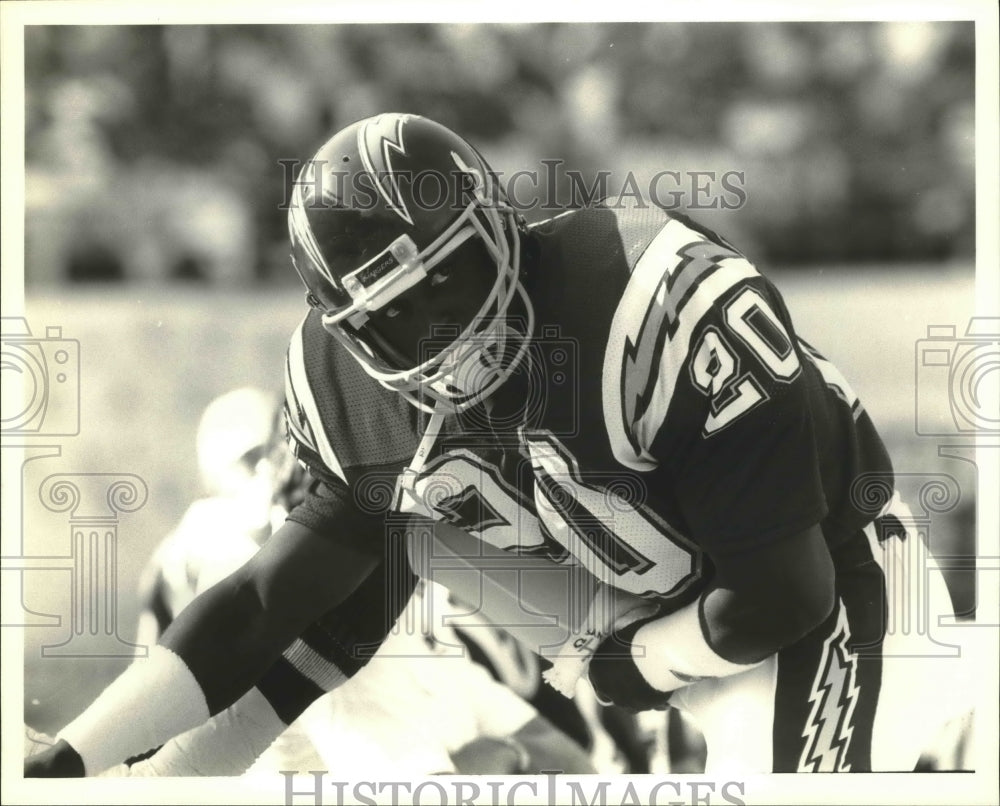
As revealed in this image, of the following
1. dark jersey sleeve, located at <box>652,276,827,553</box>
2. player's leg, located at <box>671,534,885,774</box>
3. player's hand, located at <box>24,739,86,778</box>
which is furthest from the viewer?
player's hand, located at <box>24,739,86,778</box>

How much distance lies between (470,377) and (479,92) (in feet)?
1.57

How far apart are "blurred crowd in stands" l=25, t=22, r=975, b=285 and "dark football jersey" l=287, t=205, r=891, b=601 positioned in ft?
0.56

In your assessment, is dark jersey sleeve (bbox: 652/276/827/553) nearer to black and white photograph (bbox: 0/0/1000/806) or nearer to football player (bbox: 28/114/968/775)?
football player (bbox: 28/114/968/775)

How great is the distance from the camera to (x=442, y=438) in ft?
5.22

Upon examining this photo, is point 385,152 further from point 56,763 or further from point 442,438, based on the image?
point 56,763

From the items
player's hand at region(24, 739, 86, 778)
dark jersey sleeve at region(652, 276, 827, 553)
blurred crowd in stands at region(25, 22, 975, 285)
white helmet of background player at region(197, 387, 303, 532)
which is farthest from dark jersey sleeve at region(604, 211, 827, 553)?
player's hand at region(24, 739, 86, 778)

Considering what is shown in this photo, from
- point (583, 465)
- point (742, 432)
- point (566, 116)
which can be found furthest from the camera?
point (566, 116)

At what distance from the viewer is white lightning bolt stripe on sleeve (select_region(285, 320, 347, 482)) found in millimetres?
1629

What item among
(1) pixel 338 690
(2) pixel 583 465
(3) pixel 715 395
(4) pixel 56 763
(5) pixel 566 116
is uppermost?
(5) pixel 566 116

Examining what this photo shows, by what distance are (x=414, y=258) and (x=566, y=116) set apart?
419 mm

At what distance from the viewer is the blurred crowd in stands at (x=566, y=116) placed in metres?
1.68

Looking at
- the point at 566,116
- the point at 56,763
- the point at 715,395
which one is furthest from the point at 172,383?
the point at 715,395

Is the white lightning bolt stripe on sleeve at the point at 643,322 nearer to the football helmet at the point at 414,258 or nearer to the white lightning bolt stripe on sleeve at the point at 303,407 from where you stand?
the football helmet at the point at 414,258

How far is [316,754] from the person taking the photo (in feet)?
5.71
